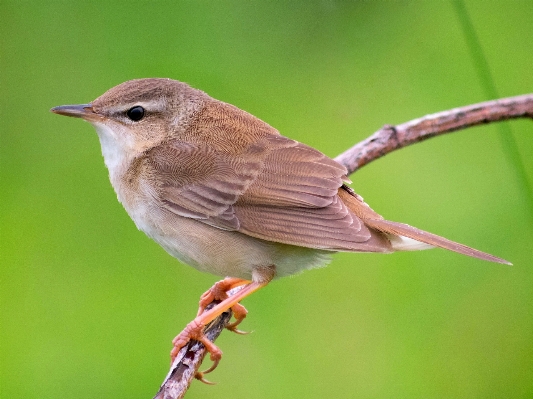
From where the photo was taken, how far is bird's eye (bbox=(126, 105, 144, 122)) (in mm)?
3989

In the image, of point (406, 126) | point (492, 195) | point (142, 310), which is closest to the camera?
point (406, 126)

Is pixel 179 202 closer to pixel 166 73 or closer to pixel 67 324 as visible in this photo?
pixel 67 324

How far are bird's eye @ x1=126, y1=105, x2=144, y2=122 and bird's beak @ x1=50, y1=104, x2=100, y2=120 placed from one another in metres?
0.16

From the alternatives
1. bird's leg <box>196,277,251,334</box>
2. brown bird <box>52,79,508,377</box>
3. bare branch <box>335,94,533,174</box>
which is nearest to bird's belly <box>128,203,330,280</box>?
brown bird <box>52,79,508,377</box>

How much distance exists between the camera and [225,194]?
385 centimetres

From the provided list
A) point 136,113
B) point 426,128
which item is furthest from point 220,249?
point 426,128

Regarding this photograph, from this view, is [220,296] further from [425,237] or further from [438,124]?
[438,124]

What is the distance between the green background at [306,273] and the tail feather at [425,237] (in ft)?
4.43

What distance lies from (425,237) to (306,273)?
1.85 metres

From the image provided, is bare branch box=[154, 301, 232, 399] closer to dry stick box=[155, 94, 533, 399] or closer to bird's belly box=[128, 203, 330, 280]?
dry stick box=[155, 94, 533, 399]

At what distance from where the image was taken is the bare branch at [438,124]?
157 inches

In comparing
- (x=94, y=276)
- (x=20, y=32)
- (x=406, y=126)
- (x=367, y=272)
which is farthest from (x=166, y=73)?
(x=406, y=126)

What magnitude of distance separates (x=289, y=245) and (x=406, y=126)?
0.89 m

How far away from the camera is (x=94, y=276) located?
5328 millimetres
